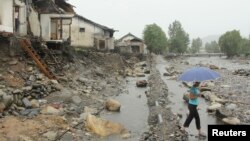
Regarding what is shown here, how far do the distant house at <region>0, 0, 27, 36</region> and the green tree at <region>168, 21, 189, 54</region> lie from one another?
326 ft

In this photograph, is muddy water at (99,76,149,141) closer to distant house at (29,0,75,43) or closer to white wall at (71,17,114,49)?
distant house at (29,0,75,43)

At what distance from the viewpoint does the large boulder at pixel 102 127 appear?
14.8 m

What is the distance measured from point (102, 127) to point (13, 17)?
11.9m

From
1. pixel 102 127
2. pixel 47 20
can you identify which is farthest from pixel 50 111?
pixel 47 20

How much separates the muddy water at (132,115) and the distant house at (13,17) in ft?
27.4

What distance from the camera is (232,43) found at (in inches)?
4537

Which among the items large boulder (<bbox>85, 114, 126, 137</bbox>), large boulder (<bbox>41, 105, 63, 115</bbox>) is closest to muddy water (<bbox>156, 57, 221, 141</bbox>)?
large boulder (<bbox>85, 114, 126, 137</bbox>)

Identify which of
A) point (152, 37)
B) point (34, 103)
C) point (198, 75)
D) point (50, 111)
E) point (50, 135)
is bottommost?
point (50, 135)

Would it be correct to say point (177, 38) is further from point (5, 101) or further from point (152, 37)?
point (5, 101)

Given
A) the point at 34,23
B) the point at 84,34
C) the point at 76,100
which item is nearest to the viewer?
the point at 76,100

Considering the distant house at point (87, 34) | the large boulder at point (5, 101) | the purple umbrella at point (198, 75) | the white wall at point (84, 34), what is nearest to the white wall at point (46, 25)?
the large boulder at point (5, 101)

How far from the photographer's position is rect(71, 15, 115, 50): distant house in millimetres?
48500

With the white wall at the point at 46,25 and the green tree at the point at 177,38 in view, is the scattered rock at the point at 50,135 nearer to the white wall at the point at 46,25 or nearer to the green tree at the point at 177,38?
the white wall at the point at 46,25

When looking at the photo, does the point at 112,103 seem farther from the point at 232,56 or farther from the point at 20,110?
the point at 232,56
